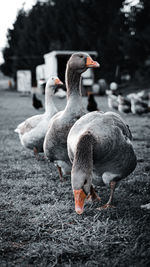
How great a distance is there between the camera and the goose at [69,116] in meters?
3.73

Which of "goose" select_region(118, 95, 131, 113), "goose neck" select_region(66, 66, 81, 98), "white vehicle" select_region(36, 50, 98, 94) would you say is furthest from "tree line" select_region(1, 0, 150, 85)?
"goose neck" select_region(66, 66, 81, 98)

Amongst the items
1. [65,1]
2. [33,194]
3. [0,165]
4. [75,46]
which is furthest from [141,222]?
[65,1]

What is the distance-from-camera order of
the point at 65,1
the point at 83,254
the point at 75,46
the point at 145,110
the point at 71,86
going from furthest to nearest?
the point at 65,1
the point at 75,46
the point at 145,110
the point at 71,86
the point at 83,254

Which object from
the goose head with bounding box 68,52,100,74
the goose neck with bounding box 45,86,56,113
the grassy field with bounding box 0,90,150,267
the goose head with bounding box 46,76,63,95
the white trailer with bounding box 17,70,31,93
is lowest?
the white trailer with bounding box 17,70,31,93

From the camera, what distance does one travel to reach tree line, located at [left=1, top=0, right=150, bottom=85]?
24562 millimetres

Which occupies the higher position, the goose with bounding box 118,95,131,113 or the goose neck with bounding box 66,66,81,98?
the goose neck with bounding box 66,66,81,98

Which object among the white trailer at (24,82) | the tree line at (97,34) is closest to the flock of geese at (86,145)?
the tree line at (97,34)

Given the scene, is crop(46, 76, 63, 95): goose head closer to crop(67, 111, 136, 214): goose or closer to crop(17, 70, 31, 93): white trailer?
crop(67, 111, 136, 214): goose

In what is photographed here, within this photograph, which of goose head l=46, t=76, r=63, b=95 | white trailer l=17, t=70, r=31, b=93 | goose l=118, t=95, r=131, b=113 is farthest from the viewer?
white trailer l=17, t=70, r=31, b=93

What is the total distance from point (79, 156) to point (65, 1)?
37.9 meters

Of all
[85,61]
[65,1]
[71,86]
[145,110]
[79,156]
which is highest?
[65,1]

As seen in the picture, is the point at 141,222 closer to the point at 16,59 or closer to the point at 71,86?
the point at 71,86

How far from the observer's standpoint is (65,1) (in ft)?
120

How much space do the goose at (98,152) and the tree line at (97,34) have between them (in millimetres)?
21244
